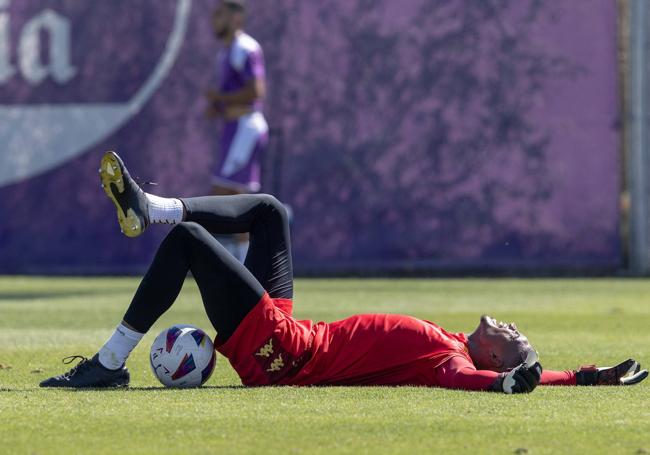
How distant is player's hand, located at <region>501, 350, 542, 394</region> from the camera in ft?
20.5

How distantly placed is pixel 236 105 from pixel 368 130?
5.89 meters

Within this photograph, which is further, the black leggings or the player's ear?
the player's ear

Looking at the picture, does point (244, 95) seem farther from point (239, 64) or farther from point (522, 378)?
point (522, 378)

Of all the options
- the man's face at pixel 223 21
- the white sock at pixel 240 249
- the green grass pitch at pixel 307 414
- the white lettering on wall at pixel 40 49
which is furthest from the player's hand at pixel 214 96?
the white lettering on wall at pixel 40 49

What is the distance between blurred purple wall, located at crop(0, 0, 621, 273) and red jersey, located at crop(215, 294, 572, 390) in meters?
13.8

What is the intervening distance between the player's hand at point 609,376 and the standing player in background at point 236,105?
751 centimetres

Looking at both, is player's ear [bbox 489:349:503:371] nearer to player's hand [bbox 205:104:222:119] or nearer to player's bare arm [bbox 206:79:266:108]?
player's bare arm [bbox 206:79:266:108]

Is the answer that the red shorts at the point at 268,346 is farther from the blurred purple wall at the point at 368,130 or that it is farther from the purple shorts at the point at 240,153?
the blurred purple wall at the point at 368,130

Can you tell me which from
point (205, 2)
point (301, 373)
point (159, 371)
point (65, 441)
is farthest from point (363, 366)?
point (205, 2)

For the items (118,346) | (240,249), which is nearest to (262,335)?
(118,346)

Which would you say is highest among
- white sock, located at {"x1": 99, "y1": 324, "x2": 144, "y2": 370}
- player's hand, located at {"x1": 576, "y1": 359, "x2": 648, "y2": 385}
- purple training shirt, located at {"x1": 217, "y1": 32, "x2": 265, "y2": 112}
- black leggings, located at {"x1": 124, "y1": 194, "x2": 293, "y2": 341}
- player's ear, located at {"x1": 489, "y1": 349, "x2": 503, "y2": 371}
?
purple training shirt, located at {"x1": 217, "y1": 32, "x2": 265, "y2": 112}

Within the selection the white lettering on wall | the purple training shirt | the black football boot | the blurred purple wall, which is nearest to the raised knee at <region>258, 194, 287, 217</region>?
the black football boot

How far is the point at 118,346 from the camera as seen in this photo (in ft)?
21.6

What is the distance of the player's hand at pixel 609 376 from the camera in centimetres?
697
